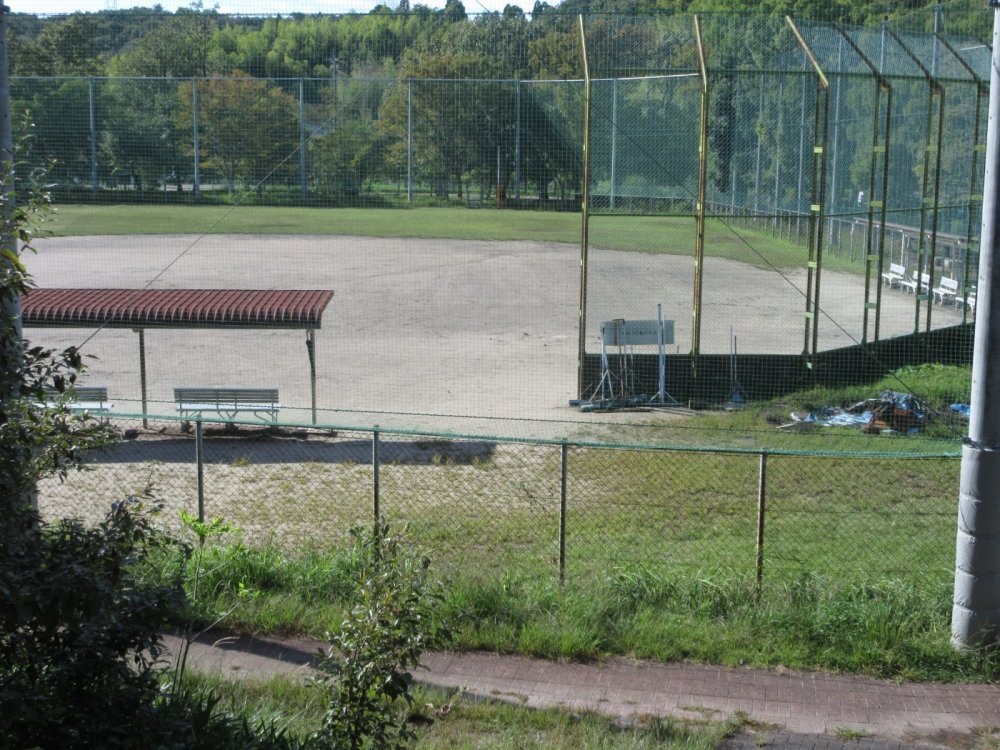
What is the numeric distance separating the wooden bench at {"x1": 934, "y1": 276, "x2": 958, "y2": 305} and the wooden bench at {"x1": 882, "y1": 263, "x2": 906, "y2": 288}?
1.59 m

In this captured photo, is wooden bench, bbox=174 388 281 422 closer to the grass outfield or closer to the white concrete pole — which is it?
the grass outfield

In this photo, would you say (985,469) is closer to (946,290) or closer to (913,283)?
(946,290)

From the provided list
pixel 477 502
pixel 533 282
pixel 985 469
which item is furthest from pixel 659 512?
pixel 533 282

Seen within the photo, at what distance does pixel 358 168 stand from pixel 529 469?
908 cm

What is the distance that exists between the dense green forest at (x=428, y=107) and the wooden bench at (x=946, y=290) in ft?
3.67

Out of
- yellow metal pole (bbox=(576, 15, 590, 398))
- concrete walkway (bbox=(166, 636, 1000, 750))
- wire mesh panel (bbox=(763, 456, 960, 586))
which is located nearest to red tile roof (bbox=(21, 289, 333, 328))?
yellow metal pole (bbox=(576, 15, 590, 398))

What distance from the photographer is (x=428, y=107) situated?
59.1 ft

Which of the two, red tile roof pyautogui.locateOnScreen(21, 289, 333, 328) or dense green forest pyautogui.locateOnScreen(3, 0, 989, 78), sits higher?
dense green forest pyautogui.locateOnScreen(3, 0, 989, 78)

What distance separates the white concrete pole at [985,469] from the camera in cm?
713

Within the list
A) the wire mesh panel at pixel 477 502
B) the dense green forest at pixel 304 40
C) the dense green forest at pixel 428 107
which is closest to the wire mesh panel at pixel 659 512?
the wire mesh panel at pixel 477 502

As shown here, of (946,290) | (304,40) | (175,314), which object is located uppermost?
(304,40)

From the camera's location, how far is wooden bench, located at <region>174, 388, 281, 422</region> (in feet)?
43.1

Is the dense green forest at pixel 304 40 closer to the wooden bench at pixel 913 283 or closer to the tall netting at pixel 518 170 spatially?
the tall netting at pixel 518 170

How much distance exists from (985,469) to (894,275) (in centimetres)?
1464
